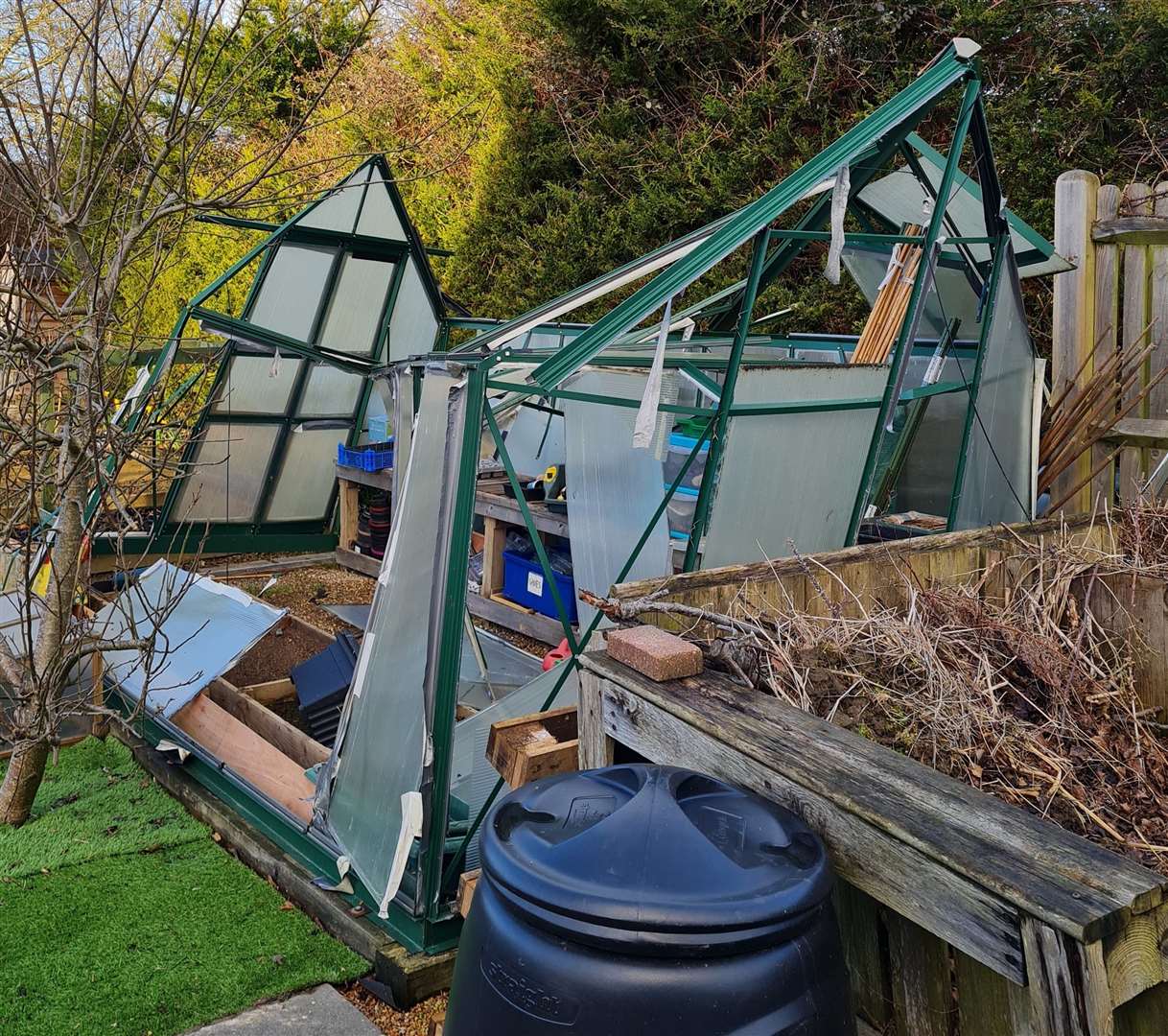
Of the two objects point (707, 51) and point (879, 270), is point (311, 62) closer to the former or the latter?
point (707, 51)

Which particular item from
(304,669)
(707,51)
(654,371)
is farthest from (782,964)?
(707,51)

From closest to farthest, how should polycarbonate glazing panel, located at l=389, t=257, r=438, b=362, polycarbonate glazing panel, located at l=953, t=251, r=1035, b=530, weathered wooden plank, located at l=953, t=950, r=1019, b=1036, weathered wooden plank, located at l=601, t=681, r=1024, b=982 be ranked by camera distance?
weathered wooden plank, located at l=601, t=681, r=1024, b=982
weathered wooden plank, located at l=953, t=950, r=1019, b=1036
polycarbonate glazing panel, located at l=953, t=251, r=1035, b=530
polycarbonate glazing panel, located at l=389, t=257, r=438, b=362

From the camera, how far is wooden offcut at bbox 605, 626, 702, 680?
2199 mm

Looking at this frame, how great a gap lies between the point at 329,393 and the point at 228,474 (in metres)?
1.01

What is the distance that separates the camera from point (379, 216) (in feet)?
24.7

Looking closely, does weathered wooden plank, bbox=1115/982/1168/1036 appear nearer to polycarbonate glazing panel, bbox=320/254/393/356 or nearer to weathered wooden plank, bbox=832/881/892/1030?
weathered wooden plank, bbox=832/881/892/1030

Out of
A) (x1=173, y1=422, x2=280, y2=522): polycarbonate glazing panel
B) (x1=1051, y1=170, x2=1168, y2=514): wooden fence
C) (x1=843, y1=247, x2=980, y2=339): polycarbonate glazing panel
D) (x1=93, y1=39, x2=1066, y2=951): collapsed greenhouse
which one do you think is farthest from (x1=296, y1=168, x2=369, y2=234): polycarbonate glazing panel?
(x1=1051, y1=170, x2=1168, y2=514): wooden fence

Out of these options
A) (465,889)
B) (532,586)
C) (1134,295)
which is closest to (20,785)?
(465,889)

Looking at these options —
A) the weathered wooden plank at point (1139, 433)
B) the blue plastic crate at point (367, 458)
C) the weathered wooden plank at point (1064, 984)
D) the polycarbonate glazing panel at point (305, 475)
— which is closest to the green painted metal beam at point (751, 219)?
the weathered wooden plank at point (1139, 433)

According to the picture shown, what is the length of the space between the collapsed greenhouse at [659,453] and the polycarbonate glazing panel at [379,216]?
5.55 ft

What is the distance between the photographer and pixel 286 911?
3.73 metres

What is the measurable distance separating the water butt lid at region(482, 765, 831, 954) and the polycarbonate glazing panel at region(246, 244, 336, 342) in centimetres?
604

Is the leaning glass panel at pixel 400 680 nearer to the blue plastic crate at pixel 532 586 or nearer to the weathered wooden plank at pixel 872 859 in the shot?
the weathered wooden plank at pixel 872 859

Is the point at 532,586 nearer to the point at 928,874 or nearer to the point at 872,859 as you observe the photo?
the point at 872,859
